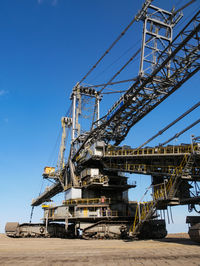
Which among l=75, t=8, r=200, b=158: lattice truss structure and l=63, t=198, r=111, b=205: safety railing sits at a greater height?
l=75, t=8, r=200, b=158: lattice truss structure

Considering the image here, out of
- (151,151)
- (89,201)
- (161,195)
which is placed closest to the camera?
(161,195)

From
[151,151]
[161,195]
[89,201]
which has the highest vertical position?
[151,151]

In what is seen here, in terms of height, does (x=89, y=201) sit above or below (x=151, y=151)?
below

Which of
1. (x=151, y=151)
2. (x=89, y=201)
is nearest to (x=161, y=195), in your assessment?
(x=151, y=151)

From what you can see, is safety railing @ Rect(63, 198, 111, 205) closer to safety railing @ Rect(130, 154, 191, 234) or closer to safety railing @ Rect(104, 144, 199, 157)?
safety railing @ Rect(104, 144, 199, 157)

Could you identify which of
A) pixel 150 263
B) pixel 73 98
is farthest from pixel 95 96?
pixel 150 263

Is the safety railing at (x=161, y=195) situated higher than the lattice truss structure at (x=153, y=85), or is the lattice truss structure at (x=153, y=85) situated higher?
the lattice truss structure at (x=153, y=85)

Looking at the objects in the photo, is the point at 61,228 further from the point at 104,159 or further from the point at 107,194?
the point at 104,159

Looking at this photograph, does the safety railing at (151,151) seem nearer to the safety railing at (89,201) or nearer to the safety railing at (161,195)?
the safety railing at (161,195)

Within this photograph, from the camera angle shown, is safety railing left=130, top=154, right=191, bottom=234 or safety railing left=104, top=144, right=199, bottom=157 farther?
safety railing left=104, top=144, right=199, bottom=157

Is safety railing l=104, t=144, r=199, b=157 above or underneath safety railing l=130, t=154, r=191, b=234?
above

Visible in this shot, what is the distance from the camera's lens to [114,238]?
24203 mm

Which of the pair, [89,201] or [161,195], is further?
[89,201]

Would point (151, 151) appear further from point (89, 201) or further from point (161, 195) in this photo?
point (89, 201)
